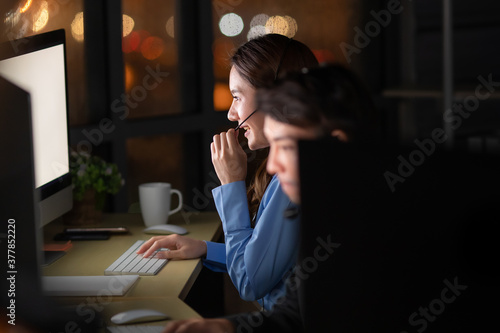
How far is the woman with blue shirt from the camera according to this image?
1.42 m

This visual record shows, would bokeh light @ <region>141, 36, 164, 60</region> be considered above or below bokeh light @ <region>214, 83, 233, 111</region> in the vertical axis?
above

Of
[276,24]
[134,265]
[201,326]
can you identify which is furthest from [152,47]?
[201,326]

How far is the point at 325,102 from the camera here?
0.82m

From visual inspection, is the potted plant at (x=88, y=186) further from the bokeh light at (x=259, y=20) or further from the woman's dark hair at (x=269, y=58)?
the bokeh light at (x=259, y=20)

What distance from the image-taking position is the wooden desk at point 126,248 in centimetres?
143

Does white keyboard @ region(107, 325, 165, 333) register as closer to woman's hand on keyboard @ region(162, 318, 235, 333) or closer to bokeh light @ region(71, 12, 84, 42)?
woman's hand on keyboard @ region(162, 318, 235, 333)

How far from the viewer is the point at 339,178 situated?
2.38ft

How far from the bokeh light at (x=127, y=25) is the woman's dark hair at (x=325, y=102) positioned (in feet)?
6.74

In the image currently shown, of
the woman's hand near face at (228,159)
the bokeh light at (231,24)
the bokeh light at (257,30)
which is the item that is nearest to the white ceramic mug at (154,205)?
the woman's hand near face at (228,159)

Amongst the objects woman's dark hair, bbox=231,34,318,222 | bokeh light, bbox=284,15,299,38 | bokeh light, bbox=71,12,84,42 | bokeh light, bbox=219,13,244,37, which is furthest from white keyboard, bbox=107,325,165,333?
bokeh light, bbox=284,15,299,38

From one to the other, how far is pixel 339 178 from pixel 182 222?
4.54ft

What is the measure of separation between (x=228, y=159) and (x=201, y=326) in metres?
0.64

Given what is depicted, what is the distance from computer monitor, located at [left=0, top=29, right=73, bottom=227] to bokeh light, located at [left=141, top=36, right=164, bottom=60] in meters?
1.12

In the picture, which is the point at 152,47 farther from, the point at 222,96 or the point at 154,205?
the point at 154,205
